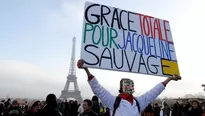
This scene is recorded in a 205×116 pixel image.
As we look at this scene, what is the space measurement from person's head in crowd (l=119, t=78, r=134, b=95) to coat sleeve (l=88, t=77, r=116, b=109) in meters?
0.18

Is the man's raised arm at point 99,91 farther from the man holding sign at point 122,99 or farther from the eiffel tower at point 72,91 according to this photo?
the eiffel tower at point 72,91

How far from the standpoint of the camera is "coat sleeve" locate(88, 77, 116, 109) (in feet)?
11.8

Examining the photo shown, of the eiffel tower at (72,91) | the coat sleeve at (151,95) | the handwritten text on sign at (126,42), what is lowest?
the coat sleeve at (151,95)

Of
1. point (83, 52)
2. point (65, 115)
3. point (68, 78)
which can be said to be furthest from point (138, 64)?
point (68, 78)

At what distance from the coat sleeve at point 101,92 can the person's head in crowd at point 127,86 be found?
0.18 meters

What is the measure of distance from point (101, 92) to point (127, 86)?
338mm

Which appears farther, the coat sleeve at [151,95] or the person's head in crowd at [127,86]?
the coat sleeve at [151,95]

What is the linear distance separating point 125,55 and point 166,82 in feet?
2.90

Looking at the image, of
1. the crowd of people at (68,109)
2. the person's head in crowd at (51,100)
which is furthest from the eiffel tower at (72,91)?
the person's head in crowd at (51,100)

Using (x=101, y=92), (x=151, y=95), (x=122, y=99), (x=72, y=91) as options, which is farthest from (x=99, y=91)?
(x=72, y=91)

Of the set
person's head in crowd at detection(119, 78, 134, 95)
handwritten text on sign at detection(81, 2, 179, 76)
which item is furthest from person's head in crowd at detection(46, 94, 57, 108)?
person's head in crowd at detection(119, 78, 134, 95)

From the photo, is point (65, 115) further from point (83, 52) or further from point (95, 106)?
point (83, 52)

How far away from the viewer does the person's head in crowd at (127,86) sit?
367cm

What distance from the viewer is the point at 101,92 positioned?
143 inches
